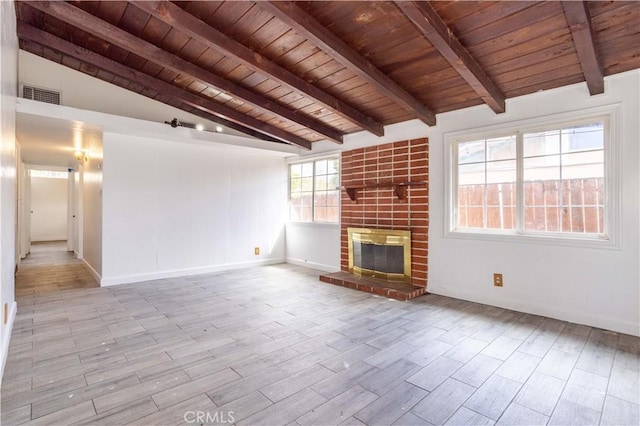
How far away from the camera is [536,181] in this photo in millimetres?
A: 3377

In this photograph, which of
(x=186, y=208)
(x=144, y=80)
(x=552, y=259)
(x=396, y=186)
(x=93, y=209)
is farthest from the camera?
(x=93, y=209)

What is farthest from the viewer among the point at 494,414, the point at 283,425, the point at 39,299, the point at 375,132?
the point at 375,132

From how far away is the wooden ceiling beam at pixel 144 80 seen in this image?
361 centimetres

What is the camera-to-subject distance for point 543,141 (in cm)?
335

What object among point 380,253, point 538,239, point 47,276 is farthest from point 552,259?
point 47,276

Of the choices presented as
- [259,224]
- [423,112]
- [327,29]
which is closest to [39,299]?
[259,224]

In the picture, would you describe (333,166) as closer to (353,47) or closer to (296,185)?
(296,185)

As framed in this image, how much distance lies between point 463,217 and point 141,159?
4680 mm

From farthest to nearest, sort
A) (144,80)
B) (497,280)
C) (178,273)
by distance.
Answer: (178,273), (144,80), (497,280)

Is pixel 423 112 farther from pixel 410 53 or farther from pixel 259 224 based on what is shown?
pixel 259 224

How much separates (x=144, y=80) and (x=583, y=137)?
525 centimetres

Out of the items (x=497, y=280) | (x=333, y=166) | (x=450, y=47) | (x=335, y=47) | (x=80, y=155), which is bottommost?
(x=497, y=280)

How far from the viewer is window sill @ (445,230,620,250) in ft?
9.61

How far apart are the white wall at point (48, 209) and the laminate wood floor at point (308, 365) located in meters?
7.94
